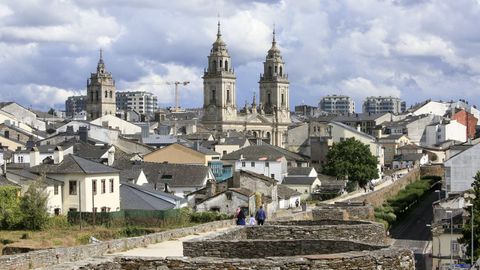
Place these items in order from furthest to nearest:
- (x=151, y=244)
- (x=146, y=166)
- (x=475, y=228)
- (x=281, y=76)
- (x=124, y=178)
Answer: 1. (x=281, y=76)
2. (x=146, y=166)
3. (x=124, y=178)
4. (x=475, y=228)
5. (x=151, y=244)

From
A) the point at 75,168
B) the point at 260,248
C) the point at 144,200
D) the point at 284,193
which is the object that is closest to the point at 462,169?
the point at 284,193

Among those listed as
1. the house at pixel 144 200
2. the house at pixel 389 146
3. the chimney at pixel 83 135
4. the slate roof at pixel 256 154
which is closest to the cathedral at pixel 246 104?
the house at pixel 389 146

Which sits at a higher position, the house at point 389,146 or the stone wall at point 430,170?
the house at point 389,146

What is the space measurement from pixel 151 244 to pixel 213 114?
5806 inches

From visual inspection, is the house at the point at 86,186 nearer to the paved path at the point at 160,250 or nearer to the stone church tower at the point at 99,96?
the paved path at the point at 160,250

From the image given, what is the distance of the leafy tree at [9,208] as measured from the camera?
4450cm

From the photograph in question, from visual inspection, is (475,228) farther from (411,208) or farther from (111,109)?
(111,109)

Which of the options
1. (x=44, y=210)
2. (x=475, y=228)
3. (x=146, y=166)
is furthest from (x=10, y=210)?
(x=146, y=166)

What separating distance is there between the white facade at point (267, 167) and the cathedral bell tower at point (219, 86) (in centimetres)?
8159

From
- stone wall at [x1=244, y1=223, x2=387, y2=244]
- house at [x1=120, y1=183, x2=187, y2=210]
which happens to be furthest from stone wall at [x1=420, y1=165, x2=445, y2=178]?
stone wall at [x1=244, y1=223, x2=387, y2=244]

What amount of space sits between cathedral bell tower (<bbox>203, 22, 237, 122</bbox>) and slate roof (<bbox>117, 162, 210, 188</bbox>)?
337ft

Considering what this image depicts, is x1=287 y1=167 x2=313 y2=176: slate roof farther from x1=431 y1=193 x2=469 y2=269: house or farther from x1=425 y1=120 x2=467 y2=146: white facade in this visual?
x1=425 y1=120 x2=467 y2=146: white facade

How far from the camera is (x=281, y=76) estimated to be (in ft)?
627

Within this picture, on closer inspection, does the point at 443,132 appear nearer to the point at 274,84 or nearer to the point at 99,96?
the point at 274,84
